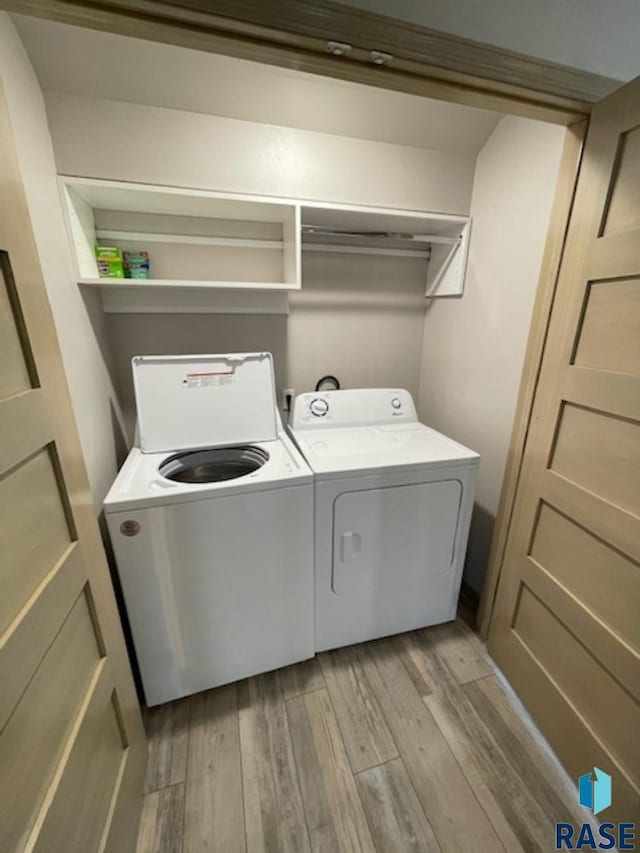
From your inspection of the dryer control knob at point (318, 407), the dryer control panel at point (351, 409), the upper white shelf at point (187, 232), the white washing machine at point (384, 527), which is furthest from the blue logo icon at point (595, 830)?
the upper white shelf at point (187, 232)

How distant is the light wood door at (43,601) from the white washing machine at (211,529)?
26 cm

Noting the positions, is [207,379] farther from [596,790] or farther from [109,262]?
[596,790]

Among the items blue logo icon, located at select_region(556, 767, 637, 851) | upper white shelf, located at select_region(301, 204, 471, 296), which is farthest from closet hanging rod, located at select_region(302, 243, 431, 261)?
blue logo icon, located at select_region(556, 767, 637, 851)

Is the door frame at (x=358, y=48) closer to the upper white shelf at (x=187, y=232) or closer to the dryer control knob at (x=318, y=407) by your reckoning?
the upper white shelf at (x=187, y=232)

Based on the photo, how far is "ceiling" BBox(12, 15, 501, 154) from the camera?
126 centimetres

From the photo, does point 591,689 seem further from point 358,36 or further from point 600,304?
point 358,36

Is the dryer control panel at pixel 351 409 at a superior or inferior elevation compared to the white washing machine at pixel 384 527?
superior

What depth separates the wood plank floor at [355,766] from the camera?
1104 millimetres

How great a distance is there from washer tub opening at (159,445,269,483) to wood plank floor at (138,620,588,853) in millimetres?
942

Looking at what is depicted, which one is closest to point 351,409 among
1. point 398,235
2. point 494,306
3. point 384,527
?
point 384,527

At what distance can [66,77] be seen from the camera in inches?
51.6

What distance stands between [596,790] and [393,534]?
0.98 m

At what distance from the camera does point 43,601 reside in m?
0.71

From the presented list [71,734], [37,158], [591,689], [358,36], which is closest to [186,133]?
[37,158]
